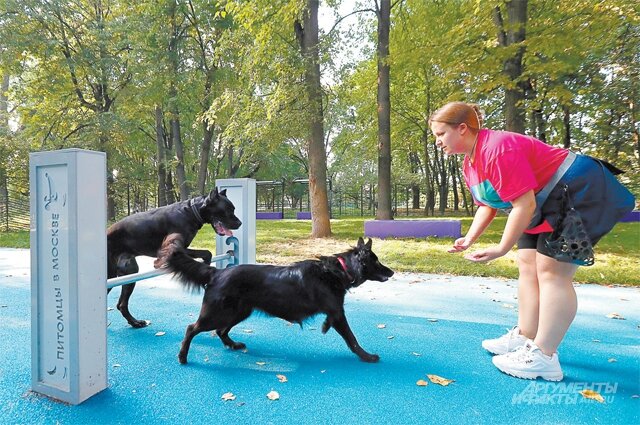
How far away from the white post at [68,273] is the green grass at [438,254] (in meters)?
4.84

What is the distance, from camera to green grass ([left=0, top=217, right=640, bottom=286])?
18.7 ft

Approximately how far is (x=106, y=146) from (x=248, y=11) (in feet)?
31.9

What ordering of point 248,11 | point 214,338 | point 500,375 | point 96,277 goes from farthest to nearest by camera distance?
point 248,11, point 214,338, point 500,375, point 96,277

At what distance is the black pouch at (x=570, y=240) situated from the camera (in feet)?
6.63

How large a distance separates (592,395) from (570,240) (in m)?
0.87

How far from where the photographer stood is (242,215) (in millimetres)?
3648

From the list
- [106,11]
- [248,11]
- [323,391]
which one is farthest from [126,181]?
[323,391]

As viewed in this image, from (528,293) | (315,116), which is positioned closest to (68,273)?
(528,293)

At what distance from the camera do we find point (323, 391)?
2.20 m

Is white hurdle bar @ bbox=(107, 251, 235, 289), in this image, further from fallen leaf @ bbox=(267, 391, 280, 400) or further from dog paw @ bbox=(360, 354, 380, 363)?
dog paw @ bbox=(360, 354, 380, 363)

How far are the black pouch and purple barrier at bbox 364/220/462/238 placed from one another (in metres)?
7.52

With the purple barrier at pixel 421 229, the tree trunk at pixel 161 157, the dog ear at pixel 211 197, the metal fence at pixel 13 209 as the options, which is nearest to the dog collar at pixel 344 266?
the dog ear at pixel 211 197

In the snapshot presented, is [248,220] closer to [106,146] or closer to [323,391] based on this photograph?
[323,391]

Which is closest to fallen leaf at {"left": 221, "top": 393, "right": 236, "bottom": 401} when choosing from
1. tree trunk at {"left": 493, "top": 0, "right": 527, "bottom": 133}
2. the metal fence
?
tree trunk at {"left": 493, "top": 0, "right": 527, "bottom": 133}
